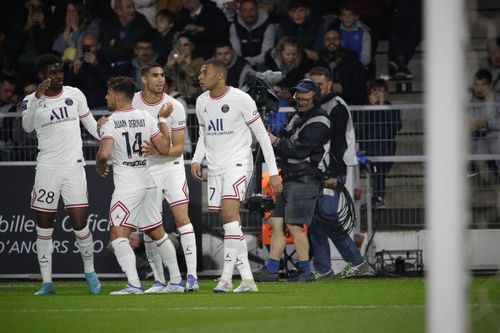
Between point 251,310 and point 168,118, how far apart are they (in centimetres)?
328

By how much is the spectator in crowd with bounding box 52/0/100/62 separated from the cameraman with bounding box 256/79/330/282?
A: 18.2 ft

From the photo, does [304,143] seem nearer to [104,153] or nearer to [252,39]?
[104,153]

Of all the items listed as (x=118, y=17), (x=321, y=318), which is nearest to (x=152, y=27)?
(x=118, y=17)

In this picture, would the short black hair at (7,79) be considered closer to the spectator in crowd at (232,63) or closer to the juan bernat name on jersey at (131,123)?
the spectator in crowd at (232,63)

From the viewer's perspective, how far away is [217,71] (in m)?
13.3

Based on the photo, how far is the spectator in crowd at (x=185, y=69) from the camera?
18.5m

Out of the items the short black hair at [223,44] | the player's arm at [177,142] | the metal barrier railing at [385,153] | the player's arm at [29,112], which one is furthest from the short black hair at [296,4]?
the player's arm at [29,112]

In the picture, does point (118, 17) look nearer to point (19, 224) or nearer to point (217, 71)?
point (19, 224)

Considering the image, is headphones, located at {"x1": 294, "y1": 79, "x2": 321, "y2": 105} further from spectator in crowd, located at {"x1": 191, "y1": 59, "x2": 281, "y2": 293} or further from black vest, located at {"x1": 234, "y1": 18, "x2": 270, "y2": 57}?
black vest, located at {"x1": 234, "y1": 18, "x2": 270, "y2": 57}

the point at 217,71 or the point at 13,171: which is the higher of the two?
the point at 217,71

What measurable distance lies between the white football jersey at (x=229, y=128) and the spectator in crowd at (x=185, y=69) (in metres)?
5.22

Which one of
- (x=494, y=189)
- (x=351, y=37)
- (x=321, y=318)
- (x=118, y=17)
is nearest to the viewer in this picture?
(x=321, y=318)

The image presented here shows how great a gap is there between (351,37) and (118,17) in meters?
3.82

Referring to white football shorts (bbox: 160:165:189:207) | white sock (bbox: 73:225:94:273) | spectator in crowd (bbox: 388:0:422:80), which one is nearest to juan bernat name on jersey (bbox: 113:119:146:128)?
white football shorts (bbox: 160:165:189:207)
